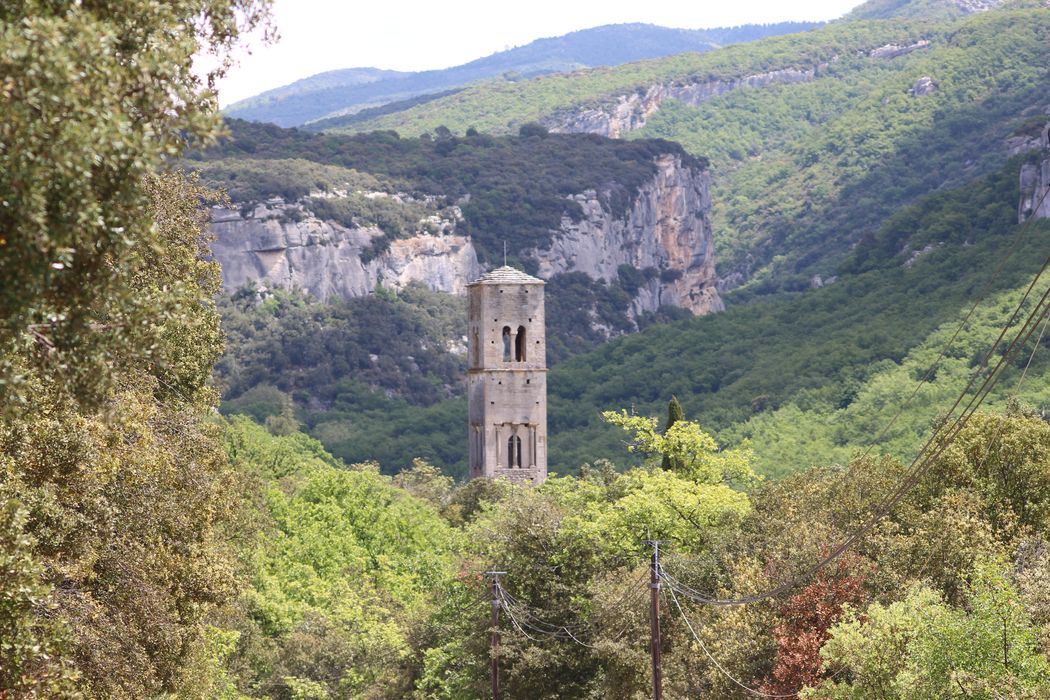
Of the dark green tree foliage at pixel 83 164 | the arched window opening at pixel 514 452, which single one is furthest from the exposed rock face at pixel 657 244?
the dark green tree foliage at pixel 83 164

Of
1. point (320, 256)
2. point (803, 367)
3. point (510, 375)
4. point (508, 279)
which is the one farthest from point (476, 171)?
point (510, 375)

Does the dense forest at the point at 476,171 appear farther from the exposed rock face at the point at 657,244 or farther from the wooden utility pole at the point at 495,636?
the wooden utility pole at the point at 495,636

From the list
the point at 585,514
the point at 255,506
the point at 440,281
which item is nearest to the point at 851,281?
the point at 440,281

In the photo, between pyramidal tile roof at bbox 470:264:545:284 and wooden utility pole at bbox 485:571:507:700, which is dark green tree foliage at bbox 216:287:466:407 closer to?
pyramidal tile roof at bbox 470:264:545:284

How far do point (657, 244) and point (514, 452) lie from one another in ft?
366

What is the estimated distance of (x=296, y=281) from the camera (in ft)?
505

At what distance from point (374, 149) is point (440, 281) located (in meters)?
29.6

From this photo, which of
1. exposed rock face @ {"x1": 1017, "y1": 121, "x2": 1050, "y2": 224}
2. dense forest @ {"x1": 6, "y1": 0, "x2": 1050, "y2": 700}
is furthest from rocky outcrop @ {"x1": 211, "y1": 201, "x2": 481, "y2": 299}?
dense forest @ {"x1": 6, "y1": 0, "x2": 1050, "y2": 700}

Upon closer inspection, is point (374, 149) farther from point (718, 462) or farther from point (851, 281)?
point (718, 462)

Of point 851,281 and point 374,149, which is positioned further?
point 374,149

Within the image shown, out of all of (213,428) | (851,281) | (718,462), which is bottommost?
(851,281)

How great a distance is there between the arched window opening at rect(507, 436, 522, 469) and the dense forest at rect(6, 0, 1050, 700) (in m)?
4.41

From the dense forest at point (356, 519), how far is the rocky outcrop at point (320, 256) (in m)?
65.1

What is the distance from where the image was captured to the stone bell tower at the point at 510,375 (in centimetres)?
8144
